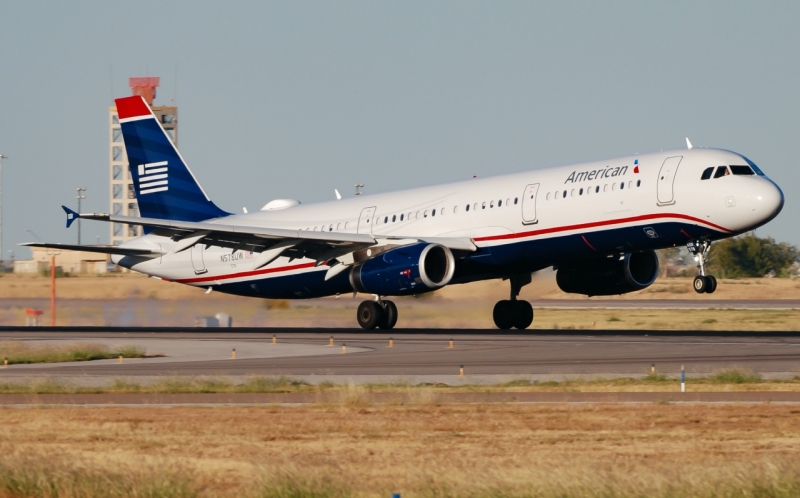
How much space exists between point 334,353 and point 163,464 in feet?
57.8

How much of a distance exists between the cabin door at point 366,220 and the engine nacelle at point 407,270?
11.6 feet

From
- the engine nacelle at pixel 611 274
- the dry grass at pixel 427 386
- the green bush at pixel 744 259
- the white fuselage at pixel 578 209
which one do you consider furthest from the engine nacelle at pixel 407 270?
the green bush at pixel 744 259

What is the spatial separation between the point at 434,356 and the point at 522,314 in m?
12.4

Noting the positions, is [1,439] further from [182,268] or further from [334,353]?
[182,268]

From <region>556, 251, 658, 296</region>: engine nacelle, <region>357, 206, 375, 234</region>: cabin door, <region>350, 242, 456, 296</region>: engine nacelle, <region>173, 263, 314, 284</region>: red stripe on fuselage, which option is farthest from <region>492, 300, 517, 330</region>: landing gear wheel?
<region>173, 263, 314, 284</region>: red stripe on fuselage

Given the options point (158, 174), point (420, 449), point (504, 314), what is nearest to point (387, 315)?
point (504, 314)

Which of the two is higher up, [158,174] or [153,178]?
[158,174]

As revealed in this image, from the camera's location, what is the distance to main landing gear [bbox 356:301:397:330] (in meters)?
40.0

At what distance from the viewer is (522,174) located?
125ft

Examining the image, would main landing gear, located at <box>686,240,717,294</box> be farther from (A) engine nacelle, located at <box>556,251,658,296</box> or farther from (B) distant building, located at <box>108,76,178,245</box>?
(B) distant building, located at <box>108,76,178,245</box>

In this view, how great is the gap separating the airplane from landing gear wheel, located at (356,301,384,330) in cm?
4

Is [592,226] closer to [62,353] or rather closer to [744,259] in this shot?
[62,353]

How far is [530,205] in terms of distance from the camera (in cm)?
3656

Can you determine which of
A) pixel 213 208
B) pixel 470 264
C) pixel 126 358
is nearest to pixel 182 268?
→ pixel 213 208
